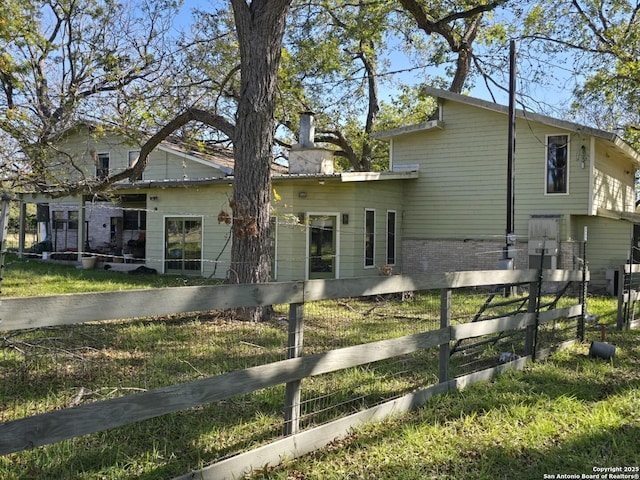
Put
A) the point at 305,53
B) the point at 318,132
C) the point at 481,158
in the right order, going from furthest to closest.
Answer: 1. the point at 318,132
2. the point at 305,53
3. the point at 481,158

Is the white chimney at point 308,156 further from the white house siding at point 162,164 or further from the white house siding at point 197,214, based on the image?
the white house siding at point 162,164

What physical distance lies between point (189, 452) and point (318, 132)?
20.8m

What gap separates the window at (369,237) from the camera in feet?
51.1

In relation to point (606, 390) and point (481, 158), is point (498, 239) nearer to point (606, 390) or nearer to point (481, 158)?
point (481, 158)

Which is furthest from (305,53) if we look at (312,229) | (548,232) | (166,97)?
(548,232)

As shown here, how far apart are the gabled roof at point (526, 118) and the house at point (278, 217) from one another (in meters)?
1.51

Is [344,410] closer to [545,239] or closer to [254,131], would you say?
[254,131]

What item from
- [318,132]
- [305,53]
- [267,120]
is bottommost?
Answer: [267,120]

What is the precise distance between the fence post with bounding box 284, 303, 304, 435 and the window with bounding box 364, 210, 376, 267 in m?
12.3

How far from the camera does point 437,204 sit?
53.4ft

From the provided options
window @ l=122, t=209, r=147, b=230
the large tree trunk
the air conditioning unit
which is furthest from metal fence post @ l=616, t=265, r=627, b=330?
window @ l=122, t=209, r=147, b=230

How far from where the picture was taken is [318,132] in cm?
2317

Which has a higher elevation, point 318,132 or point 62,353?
point 318,132

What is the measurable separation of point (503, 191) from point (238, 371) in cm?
1364
